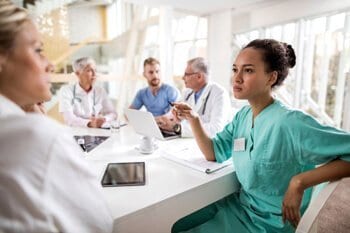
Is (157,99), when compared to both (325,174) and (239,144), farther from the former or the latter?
(325,174)

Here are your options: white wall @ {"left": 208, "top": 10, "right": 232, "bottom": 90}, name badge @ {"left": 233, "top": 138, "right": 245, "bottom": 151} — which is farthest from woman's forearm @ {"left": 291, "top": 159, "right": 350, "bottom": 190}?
white wall @ {"left": 208, "top": 10, "right": 232, "bottom": 90}

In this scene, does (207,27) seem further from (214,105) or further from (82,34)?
(214,105)

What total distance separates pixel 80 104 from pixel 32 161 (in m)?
2.02

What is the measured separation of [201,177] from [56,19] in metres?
3.38

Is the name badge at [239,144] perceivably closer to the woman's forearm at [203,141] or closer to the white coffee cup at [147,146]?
the woman's forearm at [203,141]

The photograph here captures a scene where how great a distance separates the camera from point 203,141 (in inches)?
50.6

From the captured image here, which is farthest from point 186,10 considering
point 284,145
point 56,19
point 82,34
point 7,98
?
point 7,98

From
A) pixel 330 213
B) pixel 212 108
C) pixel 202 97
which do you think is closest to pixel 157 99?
pixel 202 97

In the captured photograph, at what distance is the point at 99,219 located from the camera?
1.93 feet

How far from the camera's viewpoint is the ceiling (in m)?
3.56

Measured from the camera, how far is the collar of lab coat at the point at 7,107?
21.5 inches

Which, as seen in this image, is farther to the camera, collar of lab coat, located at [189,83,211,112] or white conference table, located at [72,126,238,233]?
collar of lab coat, located at [189,83,211,112]

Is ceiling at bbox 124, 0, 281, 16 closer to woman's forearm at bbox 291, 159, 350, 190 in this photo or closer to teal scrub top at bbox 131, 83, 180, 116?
teal scrub top at bbox 131, 83, 180, 116

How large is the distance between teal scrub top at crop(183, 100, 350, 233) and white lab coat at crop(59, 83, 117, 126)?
1.46 meters
